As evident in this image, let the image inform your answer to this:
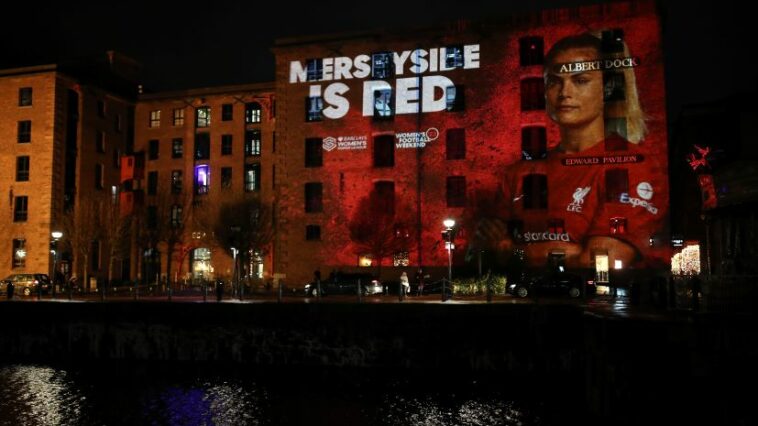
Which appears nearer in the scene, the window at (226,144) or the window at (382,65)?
the window at (382,65)

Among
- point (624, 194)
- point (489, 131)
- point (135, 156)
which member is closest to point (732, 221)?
point (624, 194)

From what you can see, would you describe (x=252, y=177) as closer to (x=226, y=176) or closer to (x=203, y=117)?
(x=226, y=176)

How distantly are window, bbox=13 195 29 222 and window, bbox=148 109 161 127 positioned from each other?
1336cm

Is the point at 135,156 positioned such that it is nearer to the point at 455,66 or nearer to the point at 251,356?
the point at 455,66

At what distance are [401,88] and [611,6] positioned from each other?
1486 cm

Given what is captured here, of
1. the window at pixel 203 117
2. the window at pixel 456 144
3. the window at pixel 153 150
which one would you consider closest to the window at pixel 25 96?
the window at pixel 153 150

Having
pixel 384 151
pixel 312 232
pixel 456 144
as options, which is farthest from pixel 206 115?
pixel 456 144

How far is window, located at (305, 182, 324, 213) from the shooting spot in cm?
5378

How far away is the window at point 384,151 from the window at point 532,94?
9499 millimetres

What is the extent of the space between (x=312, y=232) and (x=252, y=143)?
13481 millimetres

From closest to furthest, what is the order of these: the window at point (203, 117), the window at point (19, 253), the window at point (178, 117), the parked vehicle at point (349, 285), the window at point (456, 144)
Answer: the parked vehicle at point (349, 285) → the window at point (456, 144) → the window at point (19, 253) → the window at point (203, 117) → the window at point (178, 117)

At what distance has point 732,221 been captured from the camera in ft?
65.7

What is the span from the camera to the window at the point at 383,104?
2057 inches

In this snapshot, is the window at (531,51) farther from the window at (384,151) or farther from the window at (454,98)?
the window at (384,151)
